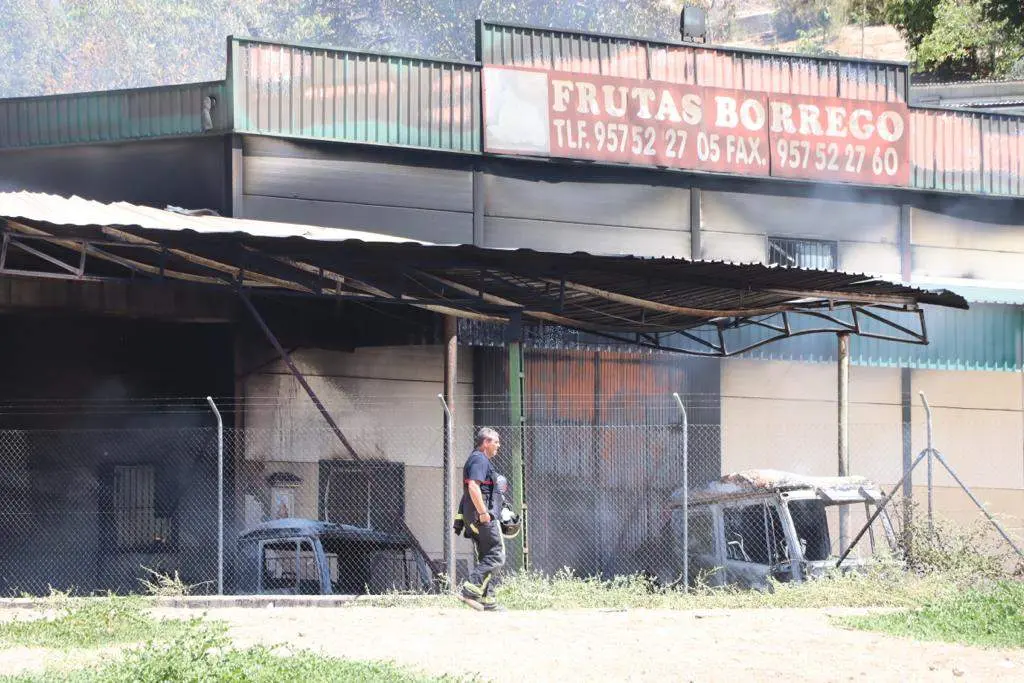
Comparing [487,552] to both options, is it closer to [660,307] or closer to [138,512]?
[660,307]

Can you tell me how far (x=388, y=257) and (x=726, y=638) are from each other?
5759 millimetres

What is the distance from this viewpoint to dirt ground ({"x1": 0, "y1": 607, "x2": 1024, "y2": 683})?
34.9ft

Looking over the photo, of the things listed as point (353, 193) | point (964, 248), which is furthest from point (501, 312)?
point (964, 248)

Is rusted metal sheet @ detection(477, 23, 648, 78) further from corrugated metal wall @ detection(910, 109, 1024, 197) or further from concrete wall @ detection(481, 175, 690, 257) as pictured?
corrugated metal wall @ detection(910, 109, 1024, 197)

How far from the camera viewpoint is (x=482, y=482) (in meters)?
14.0

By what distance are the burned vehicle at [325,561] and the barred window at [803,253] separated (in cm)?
950

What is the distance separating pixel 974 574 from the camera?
1585 centimetres

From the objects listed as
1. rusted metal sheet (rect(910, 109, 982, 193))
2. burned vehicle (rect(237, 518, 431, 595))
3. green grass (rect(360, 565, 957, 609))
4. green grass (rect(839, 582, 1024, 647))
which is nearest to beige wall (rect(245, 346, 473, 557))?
burned vehicle (rect(237, 518, 431, 595))

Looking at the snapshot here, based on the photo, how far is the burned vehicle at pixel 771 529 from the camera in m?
16.2

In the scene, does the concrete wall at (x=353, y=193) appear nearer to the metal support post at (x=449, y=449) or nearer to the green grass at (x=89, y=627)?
the metal support post at (x=449, y=449)

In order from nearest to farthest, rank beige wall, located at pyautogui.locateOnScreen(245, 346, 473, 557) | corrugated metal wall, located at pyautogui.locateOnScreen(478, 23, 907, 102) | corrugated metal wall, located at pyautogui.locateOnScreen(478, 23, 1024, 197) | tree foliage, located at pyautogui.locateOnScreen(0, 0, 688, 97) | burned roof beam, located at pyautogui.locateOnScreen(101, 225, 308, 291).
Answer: burned roof beam, located at pyautogui.locateOnScreen(101, 225, 308, 291) → beige wall, located at pyautogui.locateOnScreen(245, 346, 473, 557) → corrugated metal wall, located at pyautogui.locateOnScreen(478, 23, 907, 102) → corrugated metal wall, located at pyautogui.locateOnScreen(478, 23, 1024, 197) → tree foliage, located at pyautogui.locateOnScreen(0, 0, 688, 97)

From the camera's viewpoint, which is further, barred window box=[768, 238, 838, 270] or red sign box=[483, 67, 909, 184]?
barred window box=[768, 238, 838, 270]

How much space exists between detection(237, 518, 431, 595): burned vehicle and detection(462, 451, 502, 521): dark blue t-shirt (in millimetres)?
2089

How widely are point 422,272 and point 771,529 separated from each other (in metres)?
4.91
